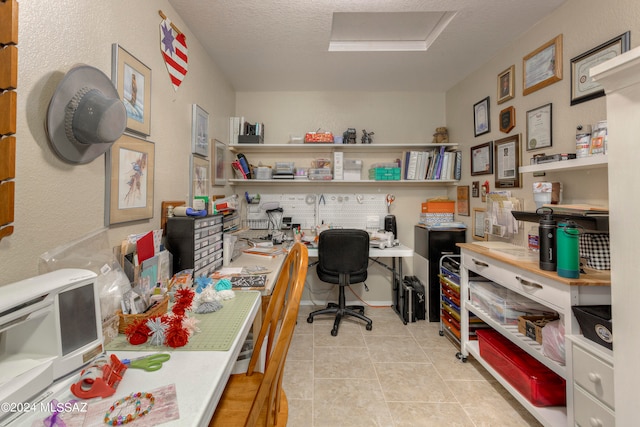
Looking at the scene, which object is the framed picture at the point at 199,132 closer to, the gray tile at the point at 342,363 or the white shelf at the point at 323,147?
the white shelf at the point at 323,147

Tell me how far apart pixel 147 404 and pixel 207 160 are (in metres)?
2.00

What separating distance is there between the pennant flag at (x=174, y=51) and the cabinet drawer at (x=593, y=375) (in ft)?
8.52

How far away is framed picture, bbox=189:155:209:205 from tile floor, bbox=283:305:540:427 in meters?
1.49

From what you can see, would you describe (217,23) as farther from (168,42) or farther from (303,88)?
(303,88)

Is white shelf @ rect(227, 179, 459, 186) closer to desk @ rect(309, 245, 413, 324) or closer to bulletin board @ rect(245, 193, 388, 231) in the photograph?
bulletin board @ rect(245, 193, 388, 231)

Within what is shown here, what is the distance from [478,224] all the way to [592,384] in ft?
5.45

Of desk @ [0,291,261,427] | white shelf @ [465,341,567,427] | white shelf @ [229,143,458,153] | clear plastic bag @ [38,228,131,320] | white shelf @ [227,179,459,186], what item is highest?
white shelf @ [229,143,458,153]

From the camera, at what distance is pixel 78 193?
42.2 inches

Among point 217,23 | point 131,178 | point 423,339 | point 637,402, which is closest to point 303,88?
point 217,23

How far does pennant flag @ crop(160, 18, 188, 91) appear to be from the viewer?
1.63m

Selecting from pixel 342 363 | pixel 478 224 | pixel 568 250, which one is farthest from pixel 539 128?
pixel 342 363

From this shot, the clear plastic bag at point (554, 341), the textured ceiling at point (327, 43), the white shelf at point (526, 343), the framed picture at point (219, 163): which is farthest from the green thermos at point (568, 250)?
the framed picture at point (219, 163)

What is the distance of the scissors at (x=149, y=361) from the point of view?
0.77 metres

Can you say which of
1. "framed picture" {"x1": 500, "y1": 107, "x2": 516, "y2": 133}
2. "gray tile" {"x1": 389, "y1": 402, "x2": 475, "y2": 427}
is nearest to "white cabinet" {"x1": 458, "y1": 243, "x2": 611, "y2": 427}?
"gray tile" {"x1": 389, "y1": 402, "x2": 475, "y2": 427}
